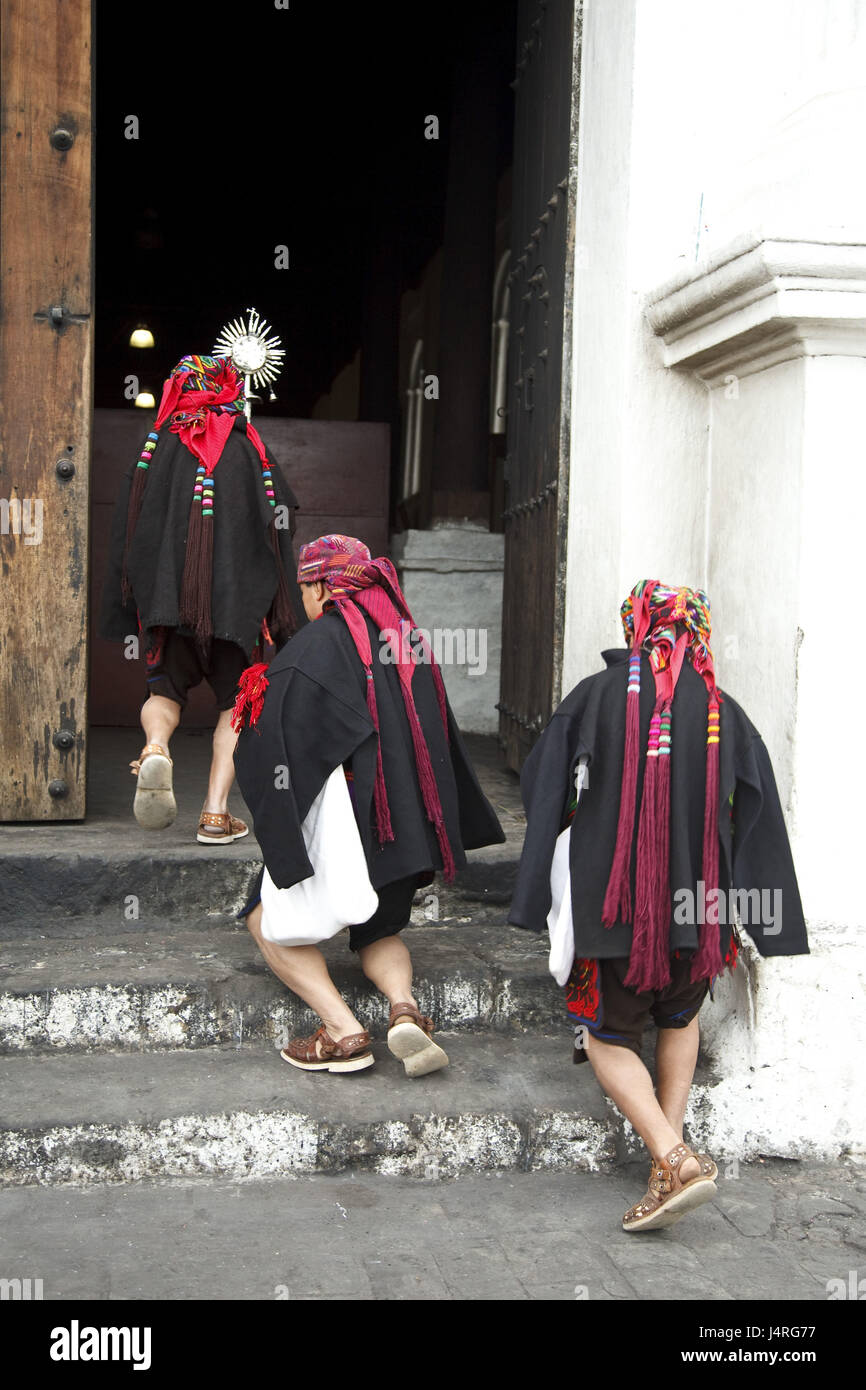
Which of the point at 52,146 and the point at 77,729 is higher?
the point at 52,146

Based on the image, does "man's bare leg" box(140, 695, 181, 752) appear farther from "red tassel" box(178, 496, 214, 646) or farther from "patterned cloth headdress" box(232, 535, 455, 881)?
"patterned cloth headdress" box(232, 535, 455, 881)

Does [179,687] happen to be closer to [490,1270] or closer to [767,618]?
[767,618]

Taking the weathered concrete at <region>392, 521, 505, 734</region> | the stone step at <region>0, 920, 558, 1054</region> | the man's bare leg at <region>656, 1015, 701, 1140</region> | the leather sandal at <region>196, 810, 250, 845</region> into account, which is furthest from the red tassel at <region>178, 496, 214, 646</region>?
the weathered concrete at <region>392, 521, 505, 734</region>

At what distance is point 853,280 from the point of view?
3.78 m

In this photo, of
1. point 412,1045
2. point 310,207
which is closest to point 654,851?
point 412,1045

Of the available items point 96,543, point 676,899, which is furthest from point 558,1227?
point 96,543

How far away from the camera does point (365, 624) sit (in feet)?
12.9

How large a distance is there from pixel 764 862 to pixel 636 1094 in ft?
2.15

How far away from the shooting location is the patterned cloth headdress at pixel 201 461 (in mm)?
4805

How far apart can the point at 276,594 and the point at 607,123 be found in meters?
1.96

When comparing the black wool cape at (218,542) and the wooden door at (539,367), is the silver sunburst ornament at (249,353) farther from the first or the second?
the wooden door at (539,367)

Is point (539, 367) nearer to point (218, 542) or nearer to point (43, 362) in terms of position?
point (218, 542)

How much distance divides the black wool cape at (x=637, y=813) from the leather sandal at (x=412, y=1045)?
48 cm

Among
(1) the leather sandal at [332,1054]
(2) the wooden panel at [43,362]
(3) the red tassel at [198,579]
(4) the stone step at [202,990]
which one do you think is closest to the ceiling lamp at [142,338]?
(2) the wooden panel at [43,362]
